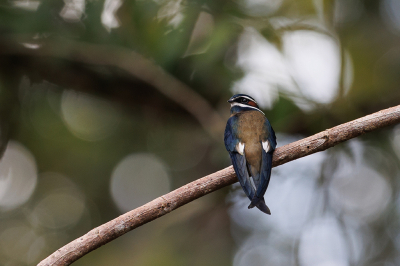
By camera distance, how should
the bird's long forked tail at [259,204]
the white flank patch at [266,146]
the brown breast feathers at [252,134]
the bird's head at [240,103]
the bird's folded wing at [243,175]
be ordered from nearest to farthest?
the bird's long forked tail at [259,204], the bird's folded wing at [243,175], the white flank patch at [266,146], the brown breast feathers at [252,134], the bird's head at [240,103]

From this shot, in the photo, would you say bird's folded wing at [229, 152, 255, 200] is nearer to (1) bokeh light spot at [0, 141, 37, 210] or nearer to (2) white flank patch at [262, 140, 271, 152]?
(2) white flank patch at [262, 140, 271, 152]

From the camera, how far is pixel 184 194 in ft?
10.1

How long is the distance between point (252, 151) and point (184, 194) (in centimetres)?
108

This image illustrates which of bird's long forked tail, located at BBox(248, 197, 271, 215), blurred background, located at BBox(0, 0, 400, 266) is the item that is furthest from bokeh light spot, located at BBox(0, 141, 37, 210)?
bird's long forked tail, located at BBox(248, 197, 271, 215)

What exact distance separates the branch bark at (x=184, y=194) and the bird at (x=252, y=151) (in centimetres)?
11

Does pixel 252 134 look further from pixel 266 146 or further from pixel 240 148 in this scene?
pixel 266 146

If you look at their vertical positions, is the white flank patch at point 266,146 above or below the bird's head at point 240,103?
above

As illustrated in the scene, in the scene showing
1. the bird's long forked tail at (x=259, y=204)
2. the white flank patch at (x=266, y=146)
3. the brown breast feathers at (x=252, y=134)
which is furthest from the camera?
the brown breast feathers at (x=252, y=134)

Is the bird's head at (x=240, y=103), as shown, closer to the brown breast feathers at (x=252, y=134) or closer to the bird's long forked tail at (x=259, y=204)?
the brown breast feathers at (x=252, y=134)

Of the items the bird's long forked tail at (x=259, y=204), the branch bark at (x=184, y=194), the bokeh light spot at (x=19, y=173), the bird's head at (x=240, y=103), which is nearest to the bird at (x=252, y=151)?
the bird's long forked tail at (x=259, y=204)

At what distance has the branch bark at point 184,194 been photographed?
9.23 ft

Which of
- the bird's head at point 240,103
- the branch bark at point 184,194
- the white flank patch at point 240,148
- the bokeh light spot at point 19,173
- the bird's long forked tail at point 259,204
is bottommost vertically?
the bokeh light spot at point 19,173

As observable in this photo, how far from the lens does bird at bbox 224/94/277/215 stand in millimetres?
3471

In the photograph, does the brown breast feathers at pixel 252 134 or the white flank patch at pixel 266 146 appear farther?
the brown breast feathers at pixel 252 134
